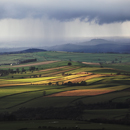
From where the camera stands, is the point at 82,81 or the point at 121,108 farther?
the point at 82,81

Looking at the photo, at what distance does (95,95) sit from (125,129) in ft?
93.7

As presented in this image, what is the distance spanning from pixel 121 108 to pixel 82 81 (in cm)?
3094

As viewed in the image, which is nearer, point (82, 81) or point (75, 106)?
point (75, 106)

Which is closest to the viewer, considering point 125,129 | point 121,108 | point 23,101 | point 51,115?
point 125,129

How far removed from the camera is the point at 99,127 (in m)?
33.8

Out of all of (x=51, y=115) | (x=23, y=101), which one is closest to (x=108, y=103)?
(x=51, y=115)

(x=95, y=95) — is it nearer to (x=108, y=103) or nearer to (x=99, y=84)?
(x=108, y=103)

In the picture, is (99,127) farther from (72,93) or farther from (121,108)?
(72,93)

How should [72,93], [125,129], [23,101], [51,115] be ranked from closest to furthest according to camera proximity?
[125,129] → [51,115] → [23,101] → [72,93]

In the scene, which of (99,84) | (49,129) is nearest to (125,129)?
(49,129)

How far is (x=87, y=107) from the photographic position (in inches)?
2048

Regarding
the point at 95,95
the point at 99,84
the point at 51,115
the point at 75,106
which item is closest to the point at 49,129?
the point at 51,115

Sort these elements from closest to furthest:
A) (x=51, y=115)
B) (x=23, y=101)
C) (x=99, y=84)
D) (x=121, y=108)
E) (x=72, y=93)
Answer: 1. (x=51, y=115)
2. (x=121, y=108)
3. (x=23, y=101)
4. (x=72, y=93)
5. (x=99, y=84)

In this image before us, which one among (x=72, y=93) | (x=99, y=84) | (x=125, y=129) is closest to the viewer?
(x=125, y=129)
